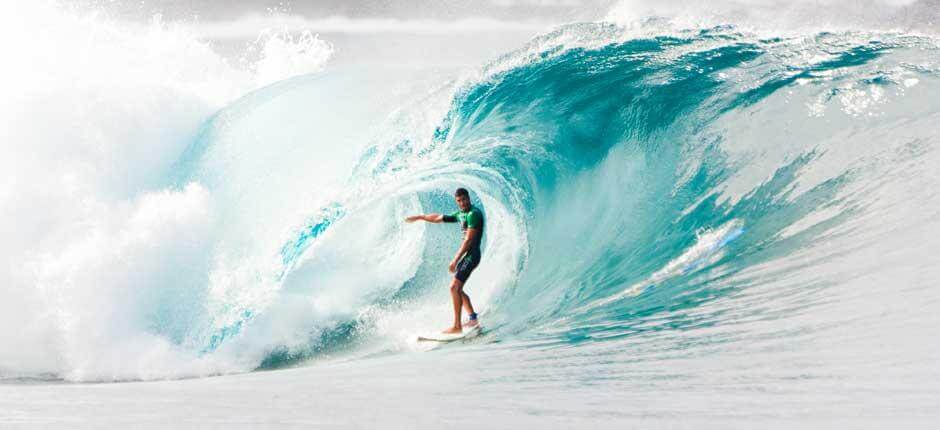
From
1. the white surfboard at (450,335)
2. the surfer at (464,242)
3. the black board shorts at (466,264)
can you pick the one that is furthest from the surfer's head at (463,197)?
the white surfboard at (450,335)

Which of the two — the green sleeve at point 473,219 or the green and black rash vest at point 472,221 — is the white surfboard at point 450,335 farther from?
the green sleeve at point 473,219

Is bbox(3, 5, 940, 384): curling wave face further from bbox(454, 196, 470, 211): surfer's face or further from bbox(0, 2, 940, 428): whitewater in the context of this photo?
bbox(454, 196, 470, 211): surfer's face

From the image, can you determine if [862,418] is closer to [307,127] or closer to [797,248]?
[797,248]

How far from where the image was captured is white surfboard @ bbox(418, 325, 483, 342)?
5.96 meters

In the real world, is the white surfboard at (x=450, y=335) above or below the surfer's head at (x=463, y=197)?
below

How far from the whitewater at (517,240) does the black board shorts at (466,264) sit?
1.81ft

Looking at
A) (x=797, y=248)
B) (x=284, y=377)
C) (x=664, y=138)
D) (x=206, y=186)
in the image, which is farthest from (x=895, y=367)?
(x=206, y=186)

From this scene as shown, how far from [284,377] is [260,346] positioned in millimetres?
1688

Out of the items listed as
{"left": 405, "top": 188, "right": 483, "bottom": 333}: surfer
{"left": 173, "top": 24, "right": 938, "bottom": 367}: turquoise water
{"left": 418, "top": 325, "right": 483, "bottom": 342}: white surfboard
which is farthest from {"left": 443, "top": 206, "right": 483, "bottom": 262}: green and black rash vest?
{"left": 173, "top": 24, "right": 938, "bottom": 367}: turquoise water

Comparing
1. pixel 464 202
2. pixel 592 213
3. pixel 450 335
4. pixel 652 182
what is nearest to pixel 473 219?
pixel 464 202

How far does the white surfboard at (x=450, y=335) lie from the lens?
5961mm

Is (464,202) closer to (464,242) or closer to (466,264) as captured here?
(464,242)

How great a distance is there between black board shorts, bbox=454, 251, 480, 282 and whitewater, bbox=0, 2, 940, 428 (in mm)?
550

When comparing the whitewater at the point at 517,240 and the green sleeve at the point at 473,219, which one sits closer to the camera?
the whitewater at the point at 517,240
